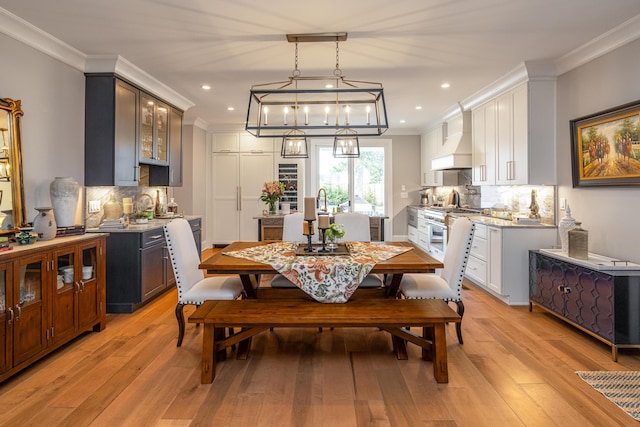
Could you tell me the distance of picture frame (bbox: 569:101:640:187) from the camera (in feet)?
9.89

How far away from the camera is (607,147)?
3.29m

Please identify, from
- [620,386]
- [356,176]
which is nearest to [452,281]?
[620,386]

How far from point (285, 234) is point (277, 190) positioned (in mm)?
1388

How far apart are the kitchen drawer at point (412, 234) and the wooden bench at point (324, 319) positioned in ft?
16.4

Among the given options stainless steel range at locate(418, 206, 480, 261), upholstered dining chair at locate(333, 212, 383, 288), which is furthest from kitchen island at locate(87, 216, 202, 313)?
stainless steel range at locate(418, 206, 480, 261)

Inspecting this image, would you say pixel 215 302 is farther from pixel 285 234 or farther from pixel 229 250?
pixel 285 234

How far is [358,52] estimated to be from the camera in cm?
366

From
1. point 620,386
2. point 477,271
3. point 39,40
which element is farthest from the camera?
point 477,271

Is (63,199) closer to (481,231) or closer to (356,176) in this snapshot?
(481,231)

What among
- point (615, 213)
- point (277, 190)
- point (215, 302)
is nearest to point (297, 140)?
point (277, 190)

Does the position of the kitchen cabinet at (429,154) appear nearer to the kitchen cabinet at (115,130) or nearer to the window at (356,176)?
the window at (356,176)

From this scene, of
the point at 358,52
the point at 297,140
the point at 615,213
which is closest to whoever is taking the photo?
the point at 615,213

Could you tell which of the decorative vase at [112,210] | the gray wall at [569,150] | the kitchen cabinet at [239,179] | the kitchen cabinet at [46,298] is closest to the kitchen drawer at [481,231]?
the gray wall at [569,150]

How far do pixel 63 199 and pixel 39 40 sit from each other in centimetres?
137
